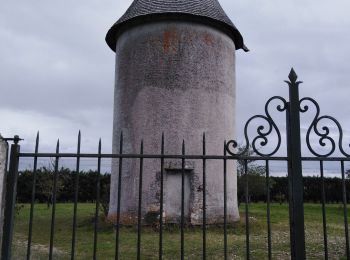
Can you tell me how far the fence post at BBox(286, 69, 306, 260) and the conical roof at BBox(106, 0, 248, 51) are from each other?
1064cm

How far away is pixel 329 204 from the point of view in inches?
1140

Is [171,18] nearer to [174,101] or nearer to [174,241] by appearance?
[174,101]

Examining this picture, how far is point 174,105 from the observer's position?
1369cm

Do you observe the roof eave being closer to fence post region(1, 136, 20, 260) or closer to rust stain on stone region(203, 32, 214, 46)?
rust stain on stone region(203, 32, 214, 46)

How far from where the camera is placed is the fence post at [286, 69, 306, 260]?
3.92m

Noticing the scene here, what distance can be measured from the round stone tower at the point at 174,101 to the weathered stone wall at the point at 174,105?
0.03m

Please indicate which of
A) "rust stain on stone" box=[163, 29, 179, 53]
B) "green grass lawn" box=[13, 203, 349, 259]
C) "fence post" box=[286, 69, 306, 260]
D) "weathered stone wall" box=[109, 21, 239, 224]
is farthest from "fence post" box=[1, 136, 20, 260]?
"rust stain on stone" box=[163, 29, 179, 53]

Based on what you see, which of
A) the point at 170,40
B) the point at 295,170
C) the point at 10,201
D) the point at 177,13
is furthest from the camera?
the point at 170,40

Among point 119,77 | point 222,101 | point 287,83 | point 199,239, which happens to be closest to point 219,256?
point 199,239

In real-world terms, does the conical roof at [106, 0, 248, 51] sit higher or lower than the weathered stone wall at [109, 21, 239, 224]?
higher

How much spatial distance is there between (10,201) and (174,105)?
1005 centimetres

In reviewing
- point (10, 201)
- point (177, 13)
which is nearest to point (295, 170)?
point (10, 201)

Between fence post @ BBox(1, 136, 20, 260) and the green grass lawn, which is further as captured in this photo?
the green grass lawn

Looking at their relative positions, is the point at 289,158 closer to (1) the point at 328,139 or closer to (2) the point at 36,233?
(1) the point at 328,139
